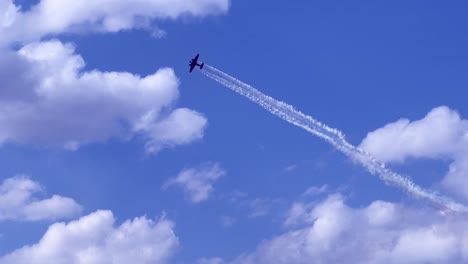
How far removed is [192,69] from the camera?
106 meters
